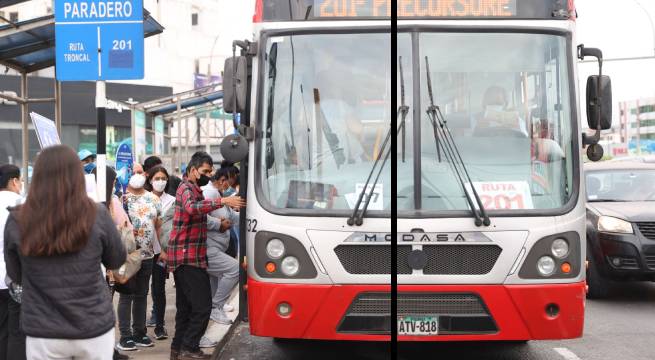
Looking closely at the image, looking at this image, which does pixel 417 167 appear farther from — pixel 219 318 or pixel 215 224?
pixel 219 318

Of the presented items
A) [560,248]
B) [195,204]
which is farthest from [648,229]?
[195,204]

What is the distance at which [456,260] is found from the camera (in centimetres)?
625

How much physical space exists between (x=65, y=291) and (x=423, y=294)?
285 centimetres

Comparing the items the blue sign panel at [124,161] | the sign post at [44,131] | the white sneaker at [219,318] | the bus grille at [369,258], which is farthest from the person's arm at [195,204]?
the blue sign panel at [124,161]

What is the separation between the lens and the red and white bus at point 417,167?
20.5 feet

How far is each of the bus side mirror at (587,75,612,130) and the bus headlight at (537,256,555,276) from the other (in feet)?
3.91

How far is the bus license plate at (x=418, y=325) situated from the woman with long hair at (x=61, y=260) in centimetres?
252

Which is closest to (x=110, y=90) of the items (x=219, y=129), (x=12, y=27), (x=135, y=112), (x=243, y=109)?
(x=219, y=129)

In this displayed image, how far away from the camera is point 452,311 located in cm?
621

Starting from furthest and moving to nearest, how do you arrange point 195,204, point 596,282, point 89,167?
point 596,282 → point 89,167 → point 195,204

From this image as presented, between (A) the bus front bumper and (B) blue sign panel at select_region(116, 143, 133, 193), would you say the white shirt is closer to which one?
(A) the bus front bumper

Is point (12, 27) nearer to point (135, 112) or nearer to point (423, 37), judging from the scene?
point (423, 37)

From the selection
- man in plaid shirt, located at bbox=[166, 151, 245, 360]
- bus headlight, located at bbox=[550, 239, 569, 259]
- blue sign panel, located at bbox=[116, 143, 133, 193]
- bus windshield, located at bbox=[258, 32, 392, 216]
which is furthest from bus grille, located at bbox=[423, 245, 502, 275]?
blue sign panel, located at bbox=[116, 143, 133, 193]

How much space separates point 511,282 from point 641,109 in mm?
148150
